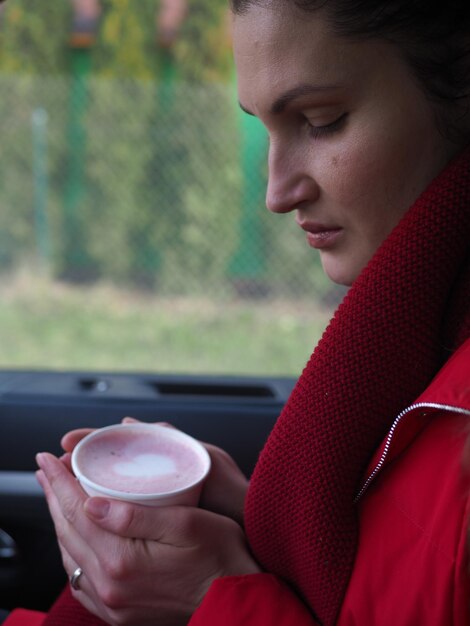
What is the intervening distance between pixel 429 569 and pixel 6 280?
585 cm

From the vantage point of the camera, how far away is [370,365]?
1174 mm

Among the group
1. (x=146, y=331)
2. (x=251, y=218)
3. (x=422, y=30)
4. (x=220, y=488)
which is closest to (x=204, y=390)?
(x=220, y=488)

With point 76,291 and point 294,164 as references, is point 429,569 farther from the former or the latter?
point 76,291

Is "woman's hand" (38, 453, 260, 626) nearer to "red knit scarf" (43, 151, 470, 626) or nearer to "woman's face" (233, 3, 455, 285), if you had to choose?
"red knit scarf" (43, 151, 470, 626)

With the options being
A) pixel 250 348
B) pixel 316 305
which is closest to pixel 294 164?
pixel 250 348

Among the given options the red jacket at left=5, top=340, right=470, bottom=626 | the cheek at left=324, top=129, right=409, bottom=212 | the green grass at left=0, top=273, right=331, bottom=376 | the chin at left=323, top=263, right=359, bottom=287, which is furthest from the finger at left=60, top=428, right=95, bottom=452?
the green grass at left=0, top=273, right=331, bottom=376

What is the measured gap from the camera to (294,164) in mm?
1257

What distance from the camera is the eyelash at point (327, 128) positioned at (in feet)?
3.91

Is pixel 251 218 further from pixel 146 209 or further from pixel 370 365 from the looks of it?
pixel 370 365

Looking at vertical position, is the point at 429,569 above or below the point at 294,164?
below

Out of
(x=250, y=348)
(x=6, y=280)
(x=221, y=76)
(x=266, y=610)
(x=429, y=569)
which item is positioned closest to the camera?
(x=429, y=569)

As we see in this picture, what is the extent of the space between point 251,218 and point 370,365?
5.22 meters

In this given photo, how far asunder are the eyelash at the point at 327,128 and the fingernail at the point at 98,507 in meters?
0.74

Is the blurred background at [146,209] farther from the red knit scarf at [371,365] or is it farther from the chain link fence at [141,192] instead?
→ the red knit scarf at [371,365]
